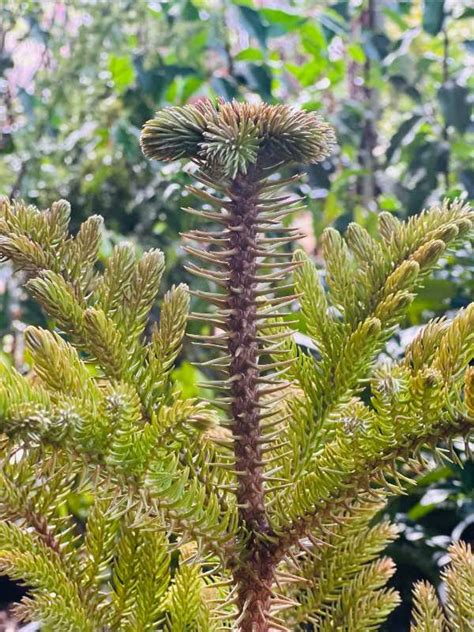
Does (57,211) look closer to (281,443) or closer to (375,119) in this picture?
(281,443)

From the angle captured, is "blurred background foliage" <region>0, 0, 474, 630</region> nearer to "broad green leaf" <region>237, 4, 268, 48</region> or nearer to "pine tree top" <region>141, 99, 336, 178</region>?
"broad green leaf" <region>237, 4, 268, 48</region>

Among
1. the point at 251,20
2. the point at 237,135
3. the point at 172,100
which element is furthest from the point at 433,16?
the point at 237,135

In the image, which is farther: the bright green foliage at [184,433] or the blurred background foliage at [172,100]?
the blurred background foliage at [172,100]

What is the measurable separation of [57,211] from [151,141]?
72mm

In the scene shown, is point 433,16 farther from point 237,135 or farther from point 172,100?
point 237,135

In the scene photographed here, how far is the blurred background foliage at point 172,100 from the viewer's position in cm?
108

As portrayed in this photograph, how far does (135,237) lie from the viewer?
1.24 metres

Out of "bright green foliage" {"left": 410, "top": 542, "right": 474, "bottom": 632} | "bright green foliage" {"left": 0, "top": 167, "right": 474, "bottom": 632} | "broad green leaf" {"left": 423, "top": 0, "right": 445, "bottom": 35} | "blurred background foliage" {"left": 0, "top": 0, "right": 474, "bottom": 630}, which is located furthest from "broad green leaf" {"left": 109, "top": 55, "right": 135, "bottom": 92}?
"bright green foliage" {"left": 410, "top": 542, "right": 474, "bottom": 632}

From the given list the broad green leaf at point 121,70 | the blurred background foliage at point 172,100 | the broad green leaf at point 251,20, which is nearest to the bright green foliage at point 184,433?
the blurred background foliage at point 172,100

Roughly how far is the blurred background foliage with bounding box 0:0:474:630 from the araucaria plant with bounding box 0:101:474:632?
60 cm

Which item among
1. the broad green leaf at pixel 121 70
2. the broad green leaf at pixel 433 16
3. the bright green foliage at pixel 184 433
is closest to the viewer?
the bright green foliage at pixel 184 433

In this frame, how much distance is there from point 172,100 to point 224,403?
997mm

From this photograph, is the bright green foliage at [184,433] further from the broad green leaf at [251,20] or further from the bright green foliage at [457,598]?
the broad green leaf at [251,20]

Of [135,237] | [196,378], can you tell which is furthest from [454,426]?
[135,237]
